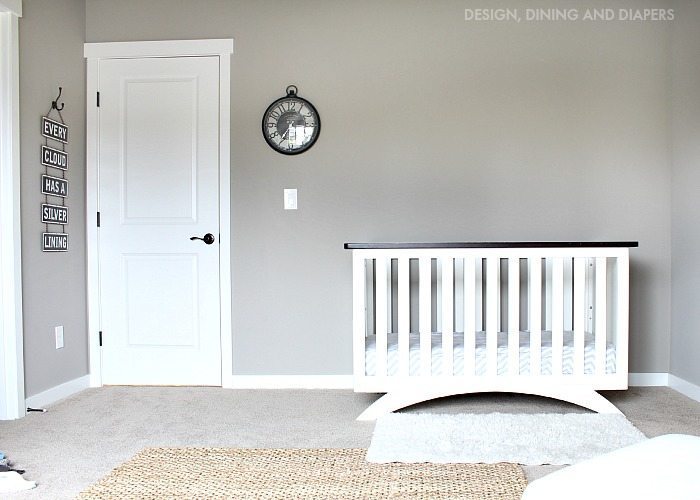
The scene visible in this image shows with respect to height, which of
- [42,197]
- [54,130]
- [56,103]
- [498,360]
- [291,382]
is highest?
[56,103]

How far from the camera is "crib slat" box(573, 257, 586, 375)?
10.3ft

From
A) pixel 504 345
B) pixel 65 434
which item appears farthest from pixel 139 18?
pixel 504 345

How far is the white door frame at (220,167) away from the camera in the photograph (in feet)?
12.9

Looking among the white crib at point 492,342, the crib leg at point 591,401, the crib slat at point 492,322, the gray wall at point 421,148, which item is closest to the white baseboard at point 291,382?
the gray wall at point 421,148

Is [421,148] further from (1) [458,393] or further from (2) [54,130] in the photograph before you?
(2) [54,130]

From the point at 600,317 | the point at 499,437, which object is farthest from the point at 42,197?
the point at 600,317

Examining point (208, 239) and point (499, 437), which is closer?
point (499, 437)

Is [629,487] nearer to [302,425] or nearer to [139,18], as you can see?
[302,425]

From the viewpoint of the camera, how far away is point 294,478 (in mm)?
2295

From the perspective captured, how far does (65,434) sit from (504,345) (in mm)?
1981

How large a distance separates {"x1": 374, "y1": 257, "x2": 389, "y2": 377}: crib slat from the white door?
1168 millimetres

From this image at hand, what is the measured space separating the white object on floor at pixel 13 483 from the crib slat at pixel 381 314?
1511 mm

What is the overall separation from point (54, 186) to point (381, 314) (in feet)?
6.02

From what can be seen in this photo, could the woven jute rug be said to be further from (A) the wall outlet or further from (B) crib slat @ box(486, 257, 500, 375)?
(A) the wall outlet
